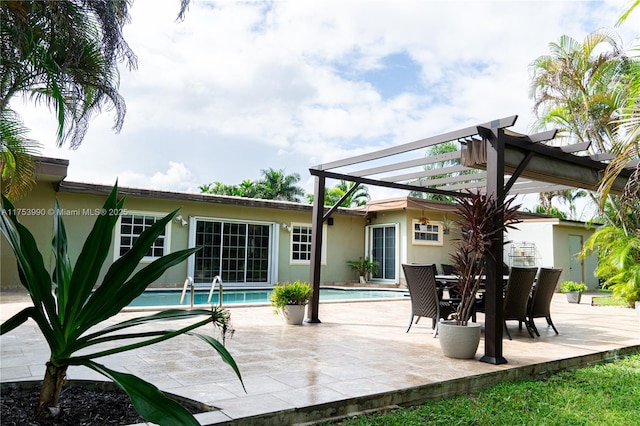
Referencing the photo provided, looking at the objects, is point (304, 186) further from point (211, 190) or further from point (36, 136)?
point (36, 136)

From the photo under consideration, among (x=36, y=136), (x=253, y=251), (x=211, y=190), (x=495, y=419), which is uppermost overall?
(x=211, y=190)

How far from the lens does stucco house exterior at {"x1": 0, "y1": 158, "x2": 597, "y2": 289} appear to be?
12438 millimetres

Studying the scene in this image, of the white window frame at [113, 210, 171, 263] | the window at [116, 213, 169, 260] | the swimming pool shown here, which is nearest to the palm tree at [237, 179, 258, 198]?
the swimming pool

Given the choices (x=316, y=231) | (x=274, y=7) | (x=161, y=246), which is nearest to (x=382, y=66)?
(x=274, y=7)

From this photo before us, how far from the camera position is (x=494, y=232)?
505cm

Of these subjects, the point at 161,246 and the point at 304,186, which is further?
the point at 304,186

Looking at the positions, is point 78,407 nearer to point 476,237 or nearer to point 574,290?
point 476,237

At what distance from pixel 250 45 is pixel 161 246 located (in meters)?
6.51

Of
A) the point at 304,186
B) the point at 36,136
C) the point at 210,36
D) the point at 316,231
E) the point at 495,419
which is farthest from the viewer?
the point at 304,186

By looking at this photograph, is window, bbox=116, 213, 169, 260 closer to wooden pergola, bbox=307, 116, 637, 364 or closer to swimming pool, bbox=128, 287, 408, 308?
swimming pool, bbox=128, 287, 408, 308

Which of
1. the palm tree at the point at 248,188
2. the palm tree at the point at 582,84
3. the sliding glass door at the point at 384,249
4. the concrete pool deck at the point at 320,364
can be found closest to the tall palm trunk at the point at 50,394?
the concrete pool deck at the point at 320,364

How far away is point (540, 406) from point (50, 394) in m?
3.63

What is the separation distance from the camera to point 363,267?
57.4 feet

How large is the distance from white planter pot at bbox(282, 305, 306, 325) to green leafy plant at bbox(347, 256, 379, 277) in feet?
33.9
